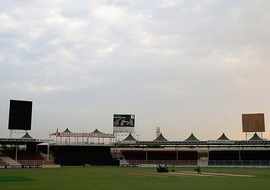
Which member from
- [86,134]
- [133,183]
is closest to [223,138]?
[86,134]

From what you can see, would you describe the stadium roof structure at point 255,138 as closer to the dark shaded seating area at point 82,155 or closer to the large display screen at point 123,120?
the large display screen at point 123,120

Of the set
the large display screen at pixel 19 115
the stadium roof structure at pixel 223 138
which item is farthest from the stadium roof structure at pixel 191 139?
→ the large display screen at pixel 19 115

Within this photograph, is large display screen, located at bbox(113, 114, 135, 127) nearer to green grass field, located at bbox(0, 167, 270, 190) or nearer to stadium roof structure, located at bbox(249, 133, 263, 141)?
stadium roof structure, located at bbox(249, 133, 263, 141)

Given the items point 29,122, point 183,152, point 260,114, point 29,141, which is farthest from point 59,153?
point 260,114

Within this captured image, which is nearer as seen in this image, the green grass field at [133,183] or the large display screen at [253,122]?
the green grass field at [133,183]

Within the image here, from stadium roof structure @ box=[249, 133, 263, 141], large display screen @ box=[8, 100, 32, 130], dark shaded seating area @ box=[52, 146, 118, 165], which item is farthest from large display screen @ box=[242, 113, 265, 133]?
large display screen @ box=[8, 100, 32, 130]

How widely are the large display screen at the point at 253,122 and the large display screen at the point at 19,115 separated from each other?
4744 cm

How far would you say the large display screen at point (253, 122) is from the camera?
104 meters

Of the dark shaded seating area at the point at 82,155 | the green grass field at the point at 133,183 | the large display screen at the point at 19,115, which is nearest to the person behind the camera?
the green grass field at the point at 133,183

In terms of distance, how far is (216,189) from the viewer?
32250mm

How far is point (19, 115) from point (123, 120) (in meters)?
29.0

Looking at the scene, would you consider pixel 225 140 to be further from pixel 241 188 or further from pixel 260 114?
pixel 241 188

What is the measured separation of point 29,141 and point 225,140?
4516 centimetres

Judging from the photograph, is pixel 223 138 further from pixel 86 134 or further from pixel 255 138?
pixel 86 134
